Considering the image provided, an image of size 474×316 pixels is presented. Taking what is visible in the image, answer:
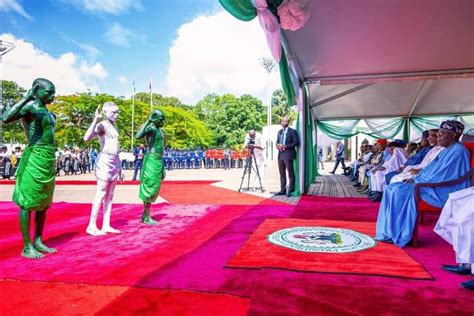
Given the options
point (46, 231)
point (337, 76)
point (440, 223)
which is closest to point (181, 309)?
point (440, 223)

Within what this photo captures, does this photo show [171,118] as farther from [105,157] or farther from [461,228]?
[461,228]

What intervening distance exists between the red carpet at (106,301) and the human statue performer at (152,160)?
2000 millimetres

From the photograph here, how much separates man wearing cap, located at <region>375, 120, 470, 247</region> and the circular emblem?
0.80ft

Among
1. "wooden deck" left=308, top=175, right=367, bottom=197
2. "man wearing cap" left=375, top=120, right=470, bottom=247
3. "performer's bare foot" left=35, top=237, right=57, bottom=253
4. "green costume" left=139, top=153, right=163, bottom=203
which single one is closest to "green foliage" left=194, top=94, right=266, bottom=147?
"wooden deck" left=308, top=175, right=367, bottom=197

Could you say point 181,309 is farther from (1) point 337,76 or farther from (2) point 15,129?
(2) point 15,129

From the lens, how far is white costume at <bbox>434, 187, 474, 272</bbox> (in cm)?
213

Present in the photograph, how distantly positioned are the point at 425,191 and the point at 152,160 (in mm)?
3130

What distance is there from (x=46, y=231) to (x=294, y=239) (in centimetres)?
292

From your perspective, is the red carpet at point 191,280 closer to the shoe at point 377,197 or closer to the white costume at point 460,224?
the white costume at point 460,224

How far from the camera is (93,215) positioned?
3721 millimetres

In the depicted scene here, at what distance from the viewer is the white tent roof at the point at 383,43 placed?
15.3 feet

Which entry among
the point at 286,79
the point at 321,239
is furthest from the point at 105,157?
the point at 286,79

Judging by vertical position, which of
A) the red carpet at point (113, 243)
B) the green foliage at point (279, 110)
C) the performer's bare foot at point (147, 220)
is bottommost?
the red carpet at point (113, 243)

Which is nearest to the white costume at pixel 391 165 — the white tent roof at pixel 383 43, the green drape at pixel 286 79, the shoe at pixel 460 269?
the white tent roof at pixel 383 43
